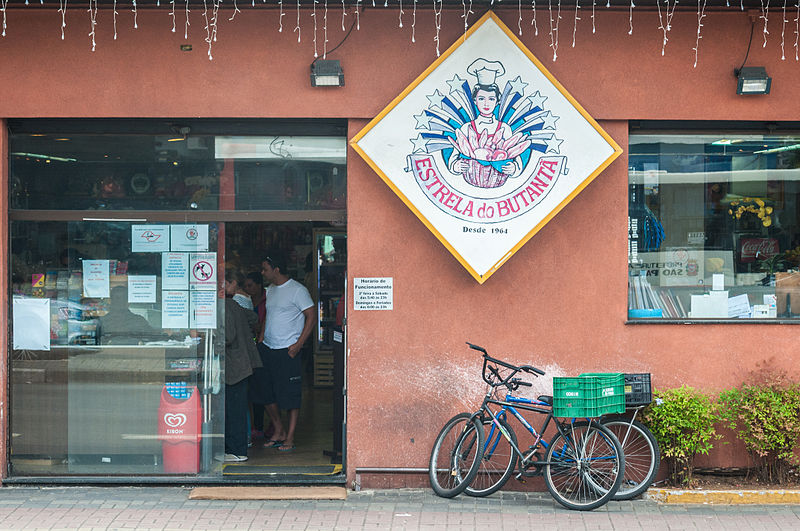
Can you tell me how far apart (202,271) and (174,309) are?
1.41ft

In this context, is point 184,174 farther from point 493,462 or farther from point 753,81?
point 753,81

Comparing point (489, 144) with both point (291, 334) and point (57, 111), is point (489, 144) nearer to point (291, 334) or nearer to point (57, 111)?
point (291, 334)

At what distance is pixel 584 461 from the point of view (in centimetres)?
711

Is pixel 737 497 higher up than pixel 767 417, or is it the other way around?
pixel 767 417

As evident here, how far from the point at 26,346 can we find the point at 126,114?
2293 mm

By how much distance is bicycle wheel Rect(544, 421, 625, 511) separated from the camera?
7.07 metres

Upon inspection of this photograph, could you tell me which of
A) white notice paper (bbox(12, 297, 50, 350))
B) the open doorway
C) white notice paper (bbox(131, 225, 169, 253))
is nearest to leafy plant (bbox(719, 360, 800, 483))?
the open doorway

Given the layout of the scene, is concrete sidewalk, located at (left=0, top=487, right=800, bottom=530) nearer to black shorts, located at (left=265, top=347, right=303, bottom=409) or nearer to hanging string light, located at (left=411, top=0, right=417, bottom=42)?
black shorts, located at (left=265, top=347, right=303, bottom=409)

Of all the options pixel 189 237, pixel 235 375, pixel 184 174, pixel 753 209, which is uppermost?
pixel 184 174

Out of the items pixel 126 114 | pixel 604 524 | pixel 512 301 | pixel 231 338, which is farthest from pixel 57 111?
pixel 604 524

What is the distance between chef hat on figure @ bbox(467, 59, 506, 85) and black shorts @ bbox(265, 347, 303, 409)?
3625 millimetres

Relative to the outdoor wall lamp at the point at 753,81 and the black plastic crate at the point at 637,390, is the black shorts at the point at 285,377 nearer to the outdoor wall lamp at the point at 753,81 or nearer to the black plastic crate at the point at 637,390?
the black plastic crate at the point at 637,390

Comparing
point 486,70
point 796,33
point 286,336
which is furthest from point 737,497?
point 286,336

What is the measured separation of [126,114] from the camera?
7645 mm
